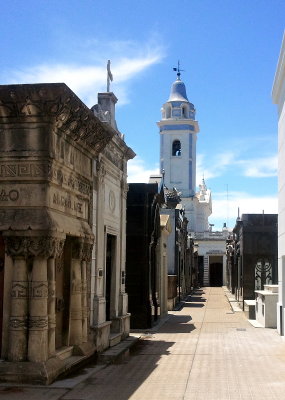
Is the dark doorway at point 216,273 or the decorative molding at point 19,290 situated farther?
the dark doorway at point 216,273

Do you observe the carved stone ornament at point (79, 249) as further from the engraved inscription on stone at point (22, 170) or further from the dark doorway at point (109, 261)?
the dark doorway at point (109, 261)

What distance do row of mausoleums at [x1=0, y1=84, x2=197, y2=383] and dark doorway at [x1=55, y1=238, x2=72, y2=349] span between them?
0.02 metres

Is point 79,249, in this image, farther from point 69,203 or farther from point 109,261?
point 109,261

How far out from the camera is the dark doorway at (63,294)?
1102 cm

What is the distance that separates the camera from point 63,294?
11.3 meters

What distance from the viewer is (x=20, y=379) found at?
9164 millimetres

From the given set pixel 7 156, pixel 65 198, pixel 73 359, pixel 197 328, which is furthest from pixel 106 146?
pixel 197 328

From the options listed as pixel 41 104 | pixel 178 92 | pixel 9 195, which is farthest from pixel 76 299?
pixel 178 92

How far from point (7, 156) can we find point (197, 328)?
11.5m

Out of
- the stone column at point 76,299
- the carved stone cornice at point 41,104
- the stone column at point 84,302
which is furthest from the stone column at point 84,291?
the carved stone cornice at point 41,104

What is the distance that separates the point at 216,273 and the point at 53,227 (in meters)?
64.9

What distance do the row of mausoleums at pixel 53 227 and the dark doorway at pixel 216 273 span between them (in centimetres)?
5830

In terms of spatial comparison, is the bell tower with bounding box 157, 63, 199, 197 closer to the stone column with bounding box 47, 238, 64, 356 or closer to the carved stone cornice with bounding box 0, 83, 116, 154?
the carved stone cornice with bounding box 0, 83, 116, 154

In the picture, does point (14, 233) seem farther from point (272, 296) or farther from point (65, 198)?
point (272, 296)
